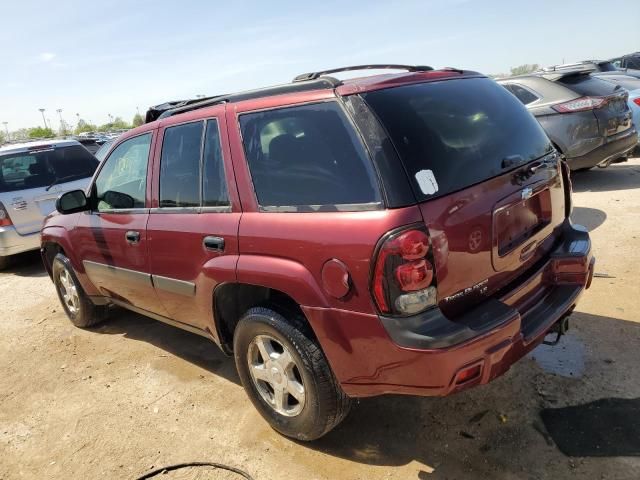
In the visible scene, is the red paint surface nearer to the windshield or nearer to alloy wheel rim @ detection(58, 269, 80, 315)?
alloy wheel rim @ detection(58, 269, 80, 315)

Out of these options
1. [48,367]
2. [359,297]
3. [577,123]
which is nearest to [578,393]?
[359,297]

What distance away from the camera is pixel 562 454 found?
2.48m

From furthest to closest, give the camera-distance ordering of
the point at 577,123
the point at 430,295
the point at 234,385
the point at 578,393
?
1. the point at 577,123
2. the point at 234,385
3. the point at 578,393
4. the point at 430,295

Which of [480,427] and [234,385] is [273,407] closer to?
[234,385]

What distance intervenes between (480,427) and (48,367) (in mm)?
3540

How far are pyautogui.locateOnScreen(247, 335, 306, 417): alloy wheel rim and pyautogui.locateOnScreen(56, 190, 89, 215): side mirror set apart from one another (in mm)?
2178

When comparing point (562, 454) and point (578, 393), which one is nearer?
point (562, 454)

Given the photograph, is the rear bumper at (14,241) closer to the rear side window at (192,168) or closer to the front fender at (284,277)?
the rear side window at (192,168)

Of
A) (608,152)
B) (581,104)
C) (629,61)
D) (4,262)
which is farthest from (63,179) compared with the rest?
(629,61)

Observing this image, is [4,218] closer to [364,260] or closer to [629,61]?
[364,260]

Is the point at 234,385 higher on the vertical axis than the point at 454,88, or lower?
lower

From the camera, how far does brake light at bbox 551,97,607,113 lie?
6.66 meters

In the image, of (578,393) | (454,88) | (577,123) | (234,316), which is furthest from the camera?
(577,123)

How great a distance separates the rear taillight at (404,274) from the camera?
6.88 ft
